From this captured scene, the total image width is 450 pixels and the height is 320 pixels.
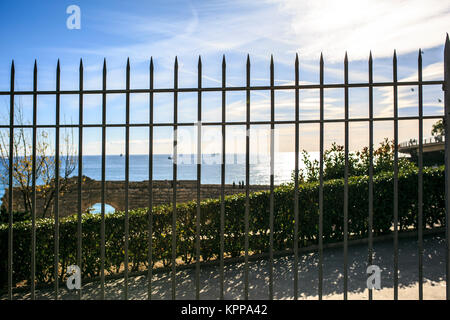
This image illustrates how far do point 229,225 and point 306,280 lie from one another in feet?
6.56

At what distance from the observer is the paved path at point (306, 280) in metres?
5.56

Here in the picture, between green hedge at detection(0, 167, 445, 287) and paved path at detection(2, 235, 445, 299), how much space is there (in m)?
0.42

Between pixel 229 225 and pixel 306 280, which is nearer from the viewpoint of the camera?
pixel 306 280

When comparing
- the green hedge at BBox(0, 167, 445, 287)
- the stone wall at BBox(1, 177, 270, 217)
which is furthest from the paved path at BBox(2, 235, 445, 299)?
the stone wall at BBox(1, 177, 270, 217)

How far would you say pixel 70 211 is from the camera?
24672 millimetres

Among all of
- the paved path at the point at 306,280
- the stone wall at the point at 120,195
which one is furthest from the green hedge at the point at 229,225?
the stone wall at the point at 120,195

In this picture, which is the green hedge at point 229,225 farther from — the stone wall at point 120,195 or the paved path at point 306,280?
the stone wall at point 120,195

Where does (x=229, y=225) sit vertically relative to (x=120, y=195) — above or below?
above

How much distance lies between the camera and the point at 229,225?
7.39 meters

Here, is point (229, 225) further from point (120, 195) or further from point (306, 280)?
point (120, 195)

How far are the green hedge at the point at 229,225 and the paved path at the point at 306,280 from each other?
42 centimetres

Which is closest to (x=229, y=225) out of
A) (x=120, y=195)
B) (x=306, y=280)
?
(x=306, y=280)
